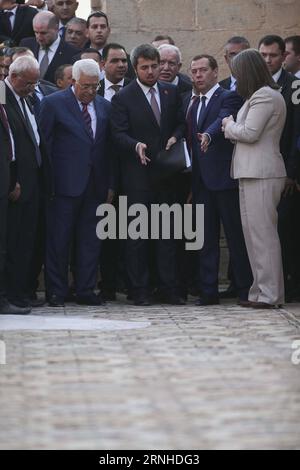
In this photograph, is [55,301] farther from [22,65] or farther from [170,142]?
[22,65]

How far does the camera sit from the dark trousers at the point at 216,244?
11.1 m

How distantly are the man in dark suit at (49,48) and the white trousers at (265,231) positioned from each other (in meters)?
2.74

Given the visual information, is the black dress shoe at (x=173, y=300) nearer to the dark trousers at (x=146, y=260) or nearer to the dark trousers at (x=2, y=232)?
the dark trousers at (x=146, y=260)

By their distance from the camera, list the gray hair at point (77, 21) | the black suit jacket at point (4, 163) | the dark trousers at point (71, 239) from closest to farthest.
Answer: the black suit jacket at point (4, 163), the dark trousers at point (71, 239), the gray hair at point (77, 21)

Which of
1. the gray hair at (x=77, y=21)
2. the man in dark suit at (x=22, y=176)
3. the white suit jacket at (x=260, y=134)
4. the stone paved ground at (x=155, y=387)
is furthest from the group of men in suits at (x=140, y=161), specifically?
the gray hair at (x=77, y=21)

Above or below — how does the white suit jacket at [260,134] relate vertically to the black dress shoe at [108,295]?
above

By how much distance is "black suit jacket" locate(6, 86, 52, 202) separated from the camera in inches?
409

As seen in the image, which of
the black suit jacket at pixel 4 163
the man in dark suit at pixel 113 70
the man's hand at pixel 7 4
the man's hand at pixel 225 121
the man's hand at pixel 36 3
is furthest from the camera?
the man's hand at pixel 36 3

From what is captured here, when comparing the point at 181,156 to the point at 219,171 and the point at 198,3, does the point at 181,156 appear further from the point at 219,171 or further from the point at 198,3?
the point at 198,3

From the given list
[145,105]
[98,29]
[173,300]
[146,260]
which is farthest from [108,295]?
[98,29]

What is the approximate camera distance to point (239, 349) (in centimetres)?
793

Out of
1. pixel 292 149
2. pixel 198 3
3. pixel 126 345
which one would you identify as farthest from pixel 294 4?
pixel 126 345

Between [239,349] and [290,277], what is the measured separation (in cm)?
382

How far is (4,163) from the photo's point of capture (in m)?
10.0
